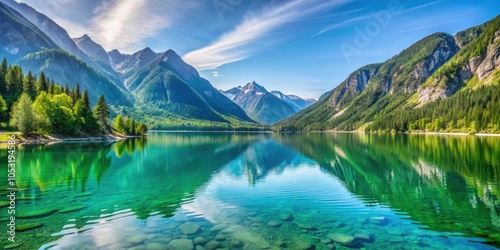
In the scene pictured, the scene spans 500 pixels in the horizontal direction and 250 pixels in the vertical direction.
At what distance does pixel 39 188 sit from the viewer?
32.4m

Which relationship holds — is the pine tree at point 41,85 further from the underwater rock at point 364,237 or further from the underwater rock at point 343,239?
the underwater rock at point 364,237

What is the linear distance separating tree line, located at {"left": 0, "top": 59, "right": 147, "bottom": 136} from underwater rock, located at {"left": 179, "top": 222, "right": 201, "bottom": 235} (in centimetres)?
9148

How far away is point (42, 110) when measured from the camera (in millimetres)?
99062

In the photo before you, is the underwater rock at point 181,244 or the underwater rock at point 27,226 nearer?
the underwater rock at point 181,244

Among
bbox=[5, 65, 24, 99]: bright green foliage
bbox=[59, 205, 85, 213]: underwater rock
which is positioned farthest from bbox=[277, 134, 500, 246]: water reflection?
bbox=[5, 65, 24, 99]: bright green foliage

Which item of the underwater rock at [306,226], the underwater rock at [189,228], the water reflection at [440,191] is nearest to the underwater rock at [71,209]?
the underwater rock at [189,228]

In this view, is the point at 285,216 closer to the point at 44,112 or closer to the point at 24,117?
the point at 24,117

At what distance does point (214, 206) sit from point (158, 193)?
8.44 metres

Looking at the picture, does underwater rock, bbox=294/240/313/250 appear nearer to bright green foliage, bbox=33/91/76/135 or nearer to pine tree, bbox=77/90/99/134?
bright green foliage, bbox=33/91/76/135

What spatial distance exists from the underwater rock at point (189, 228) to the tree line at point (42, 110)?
91475 mm

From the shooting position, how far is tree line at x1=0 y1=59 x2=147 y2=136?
91.3 meters

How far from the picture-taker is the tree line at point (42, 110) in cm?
9131

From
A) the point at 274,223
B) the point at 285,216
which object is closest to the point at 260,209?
the point at 285,216

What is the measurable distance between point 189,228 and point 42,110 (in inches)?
4058
